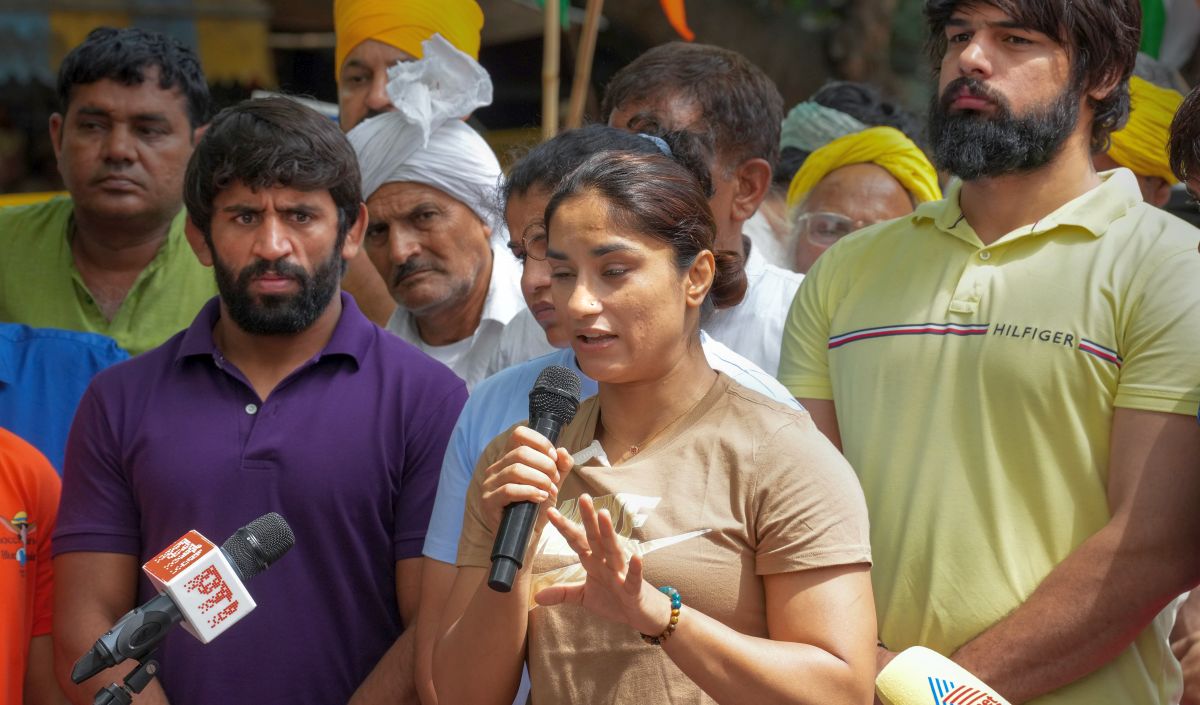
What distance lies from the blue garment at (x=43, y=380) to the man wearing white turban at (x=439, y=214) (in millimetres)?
988

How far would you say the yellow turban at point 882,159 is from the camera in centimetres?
504

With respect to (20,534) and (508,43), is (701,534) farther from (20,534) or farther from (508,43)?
(508,43)

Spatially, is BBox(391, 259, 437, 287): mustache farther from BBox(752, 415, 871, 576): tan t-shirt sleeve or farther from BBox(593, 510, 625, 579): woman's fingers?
BBox(593, 510, 625, 579): woman's fingers

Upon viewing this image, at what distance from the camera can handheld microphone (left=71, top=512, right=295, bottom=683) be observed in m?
2.33

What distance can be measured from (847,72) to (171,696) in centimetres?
759

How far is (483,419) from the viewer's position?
3049 millimetres

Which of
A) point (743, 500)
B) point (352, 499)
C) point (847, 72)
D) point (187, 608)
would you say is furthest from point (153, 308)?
point (847, 72)

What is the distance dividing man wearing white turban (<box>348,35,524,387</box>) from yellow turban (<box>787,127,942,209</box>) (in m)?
1.15

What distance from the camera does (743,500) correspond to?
8.18 ft

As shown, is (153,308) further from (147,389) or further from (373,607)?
(373,607)

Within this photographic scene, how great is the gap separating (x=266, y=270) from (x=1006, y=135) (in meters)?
1.75

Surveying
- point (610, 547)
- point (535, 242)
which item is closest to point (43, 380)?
point (535, 242)

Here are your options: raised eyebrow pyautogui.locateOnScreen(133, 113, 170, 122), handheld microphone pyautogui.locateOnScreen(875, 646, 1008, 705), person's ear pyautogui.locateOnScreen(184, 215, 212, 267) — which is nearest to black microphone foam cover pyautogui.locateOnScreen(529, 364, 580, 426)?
handheld microphone pyautogui.locateOnScreen(875, 646, 1008, 705)

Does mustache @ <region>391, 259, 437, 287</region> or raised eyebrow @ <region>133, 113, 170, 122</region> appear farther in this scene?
raised eyebrow @ <region>133, 113, 170, 122</region>
